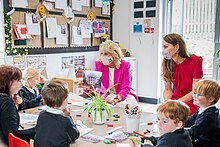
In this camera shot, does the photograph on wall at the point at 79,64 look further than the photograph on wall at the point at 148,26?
No

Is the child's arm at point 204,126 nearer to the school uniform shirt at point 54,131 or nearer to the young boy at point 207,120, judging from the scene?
the young boy at point 207,120

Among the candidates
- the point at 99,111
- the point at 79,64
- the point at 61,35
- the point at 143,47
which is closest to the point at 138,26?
the point at 143,47

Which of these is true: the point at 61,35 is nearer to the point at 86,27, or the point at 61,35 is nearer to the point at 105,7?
the point at 86,27

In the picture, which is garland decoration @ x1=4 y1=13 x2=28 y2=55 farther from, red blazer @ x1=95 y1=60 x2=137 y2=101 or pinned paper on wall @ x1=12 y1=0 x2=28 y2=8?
red blazer @ x1=95 y1=60 x2=137 y2=101

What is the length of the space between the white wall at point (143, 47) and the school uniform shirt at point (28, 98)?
2.89m

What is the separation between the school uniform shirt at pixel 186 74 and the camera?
2213 millimetres

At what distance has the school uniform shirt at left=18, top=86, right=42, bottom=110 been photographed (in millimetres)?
2398

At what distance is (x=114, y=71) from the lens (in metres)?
2.82

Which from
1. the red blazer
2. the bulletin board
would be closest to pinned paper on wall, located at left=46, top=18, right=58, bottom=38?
the bulletin board

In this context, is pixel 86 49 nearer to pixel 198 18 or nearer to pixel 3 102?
pixel 198 18

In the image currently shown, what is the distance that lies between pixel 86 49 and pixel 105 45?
77.1 inches

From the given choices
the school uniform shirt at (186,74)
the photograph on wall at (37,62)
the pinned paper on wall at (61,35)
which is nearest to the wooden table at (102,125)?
the school uniform shirt at (186,74)

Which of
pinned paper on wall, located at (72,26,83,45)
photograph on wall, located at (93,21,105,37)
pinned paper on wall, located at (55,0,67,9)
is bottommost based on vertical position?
pinned paper on wall, located at (72,26,83,45)

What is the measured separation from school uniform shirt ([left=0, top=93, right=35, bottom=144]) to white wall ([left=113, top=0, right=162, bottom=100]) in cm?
370
